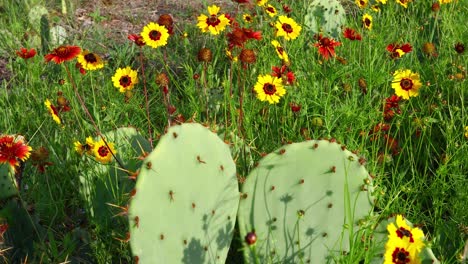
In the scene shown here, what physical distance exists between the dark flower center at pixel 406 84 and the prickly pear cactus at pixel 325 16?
1.33 meters

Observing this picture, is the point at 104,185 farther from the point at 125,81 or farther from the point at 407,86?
the point at 407,86

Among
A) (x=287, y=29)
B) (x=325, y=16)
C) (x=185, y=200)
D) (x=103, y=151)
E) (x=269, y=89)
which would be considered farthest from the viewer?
(x=325, y=16)

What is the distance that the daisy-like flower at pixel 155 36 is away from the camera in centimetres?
250

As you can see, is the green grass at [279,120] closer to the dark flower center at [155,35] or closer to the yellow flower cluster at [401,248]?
the yellow flower cluster at [401,248]

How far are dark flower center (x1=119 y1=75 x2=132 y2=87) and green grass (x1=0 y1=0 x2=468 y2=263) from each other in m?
0.17

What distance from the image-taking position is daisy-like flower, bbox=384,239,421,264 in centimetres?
139

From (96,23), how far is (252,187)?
128 inches

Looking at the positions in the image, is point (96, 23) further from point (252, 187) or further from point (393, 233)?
point (393, 233)

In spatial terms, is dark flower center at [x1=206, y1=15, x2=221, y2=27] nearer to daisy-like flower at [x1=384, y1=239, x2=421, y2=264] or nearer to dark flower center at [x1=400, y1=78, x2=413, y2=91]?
dark flower center at [x1=400, y1=78, x2=413, y2=91]

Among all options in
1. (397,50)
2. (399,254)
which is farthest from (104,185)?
(397,50)

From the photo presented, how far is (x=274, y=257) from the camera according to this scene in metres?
1.74

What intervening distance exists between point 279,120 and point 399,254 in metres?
1.24

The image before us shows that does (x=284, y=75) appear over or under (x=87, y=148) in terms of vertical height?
over

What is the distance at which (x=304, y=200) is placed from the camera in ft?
5.57
